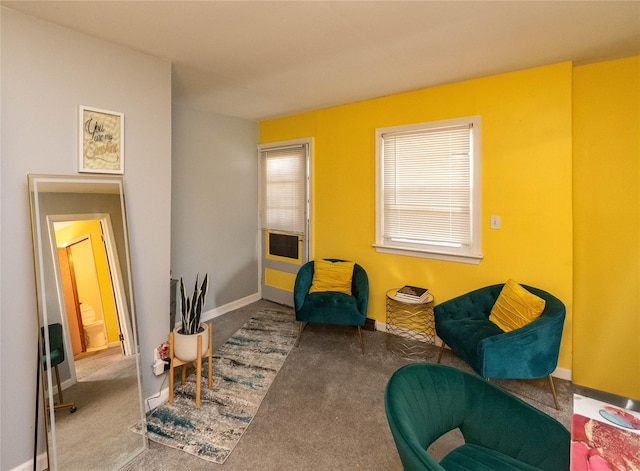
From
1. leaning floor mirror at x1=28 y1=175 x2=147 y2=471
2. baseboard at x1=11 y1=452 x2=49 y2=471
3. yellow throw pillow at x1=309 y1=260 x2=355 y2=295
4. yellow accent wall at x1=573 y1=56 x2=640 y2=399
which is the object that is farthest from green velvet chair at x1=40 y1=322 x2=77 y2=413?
yellow accent wall at x1=573 y1=56 x2=640 y2=399

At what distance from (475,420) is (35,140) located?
255cm

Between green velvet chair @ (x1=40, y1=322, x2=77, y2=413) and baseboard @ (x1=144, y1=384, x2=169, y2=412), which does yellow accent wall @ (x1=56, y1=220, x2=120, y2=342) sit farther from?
baseboard @ (x1=144, y1=384, x2=169, y2=412)

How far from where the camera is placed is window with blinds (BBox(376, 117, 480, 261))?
2.90 meters

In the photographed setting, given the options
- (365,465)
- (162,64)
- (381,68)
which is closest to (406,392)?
(365,465)

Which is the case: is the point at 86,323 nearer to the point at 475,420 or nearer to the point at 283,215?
the point at 475,420

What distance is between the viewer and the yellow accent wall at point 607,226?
2.34m

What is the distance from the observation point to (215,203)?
394 centimetres

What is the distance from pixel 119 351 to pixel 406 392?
1.73m

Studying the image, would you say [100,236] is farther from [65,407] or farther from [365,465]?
[365,465]

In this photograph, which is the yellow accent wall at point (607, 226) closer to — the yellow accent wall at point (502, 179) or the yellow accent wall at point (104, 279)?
the yellow accent wall at point (502, 179)

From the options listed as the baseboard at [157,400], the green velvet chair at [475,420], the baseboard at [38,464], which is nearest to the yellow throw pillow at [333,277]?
the baseboard at [157,400]

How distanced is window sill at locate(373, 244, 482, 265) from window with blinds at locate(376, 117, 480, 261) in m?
0.01

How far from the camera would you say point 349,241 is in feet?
12.1

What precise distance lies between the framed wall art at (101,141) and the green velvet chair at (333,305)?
1.87 meters
